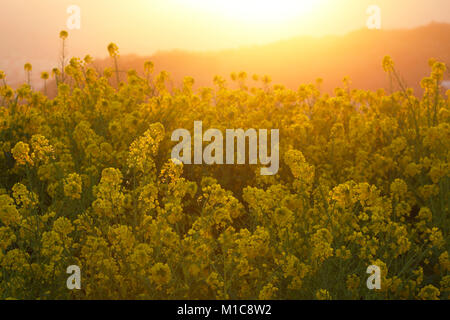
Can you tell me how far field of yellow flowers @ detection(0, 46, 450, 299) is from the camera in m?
2.75

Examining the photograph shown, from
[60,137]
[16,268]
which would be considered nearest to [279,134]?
[60,137]

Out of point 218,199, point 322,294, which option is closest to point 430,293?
point 322,294

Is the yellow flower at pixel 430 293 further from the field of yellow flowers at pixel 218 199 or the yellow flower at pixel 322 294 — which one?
the yellow flower at pixel 322 294

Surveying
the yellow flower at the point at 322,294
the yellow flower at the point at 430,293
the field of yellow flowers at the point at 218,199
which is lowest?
the yellow flower at the point at 430,293

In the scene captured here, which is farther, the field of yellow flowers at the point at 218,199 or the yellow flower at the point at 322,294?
the field of yellow flowers at the point at 218,199

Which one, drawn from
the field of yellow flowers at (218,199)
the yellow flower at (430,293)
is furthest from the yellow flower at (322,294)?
the yellow flower at (430,293)

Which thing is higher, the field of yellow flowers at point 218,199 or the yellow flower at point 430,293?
the field of yellow flowers at point 218,199

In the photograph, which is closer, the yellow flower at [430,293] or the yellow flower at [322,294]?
the yellow flower at [322,294]

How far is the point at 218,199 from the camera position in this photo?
2871 millimetres

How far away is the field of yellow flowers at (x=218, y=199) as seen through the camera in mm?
2754

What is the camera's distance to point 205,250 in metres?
2.68

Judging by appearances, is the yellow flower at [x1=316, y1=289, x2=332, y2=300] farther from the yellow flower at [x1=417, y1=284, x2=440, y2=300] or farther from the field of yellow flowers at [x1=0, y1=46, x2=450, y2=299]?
the yellow flower at [x1=417, y1=284, x2=440, y2=300]

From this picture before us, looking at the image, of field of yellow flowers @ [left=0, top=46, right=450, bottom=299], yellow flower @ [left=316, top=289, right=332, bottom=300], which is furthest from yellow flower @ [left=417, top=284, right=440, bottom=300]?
yellow flower @ [left=316, top=289, right=332, bottom=300]

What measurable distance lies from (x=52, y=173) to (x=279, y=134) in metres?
2.05
